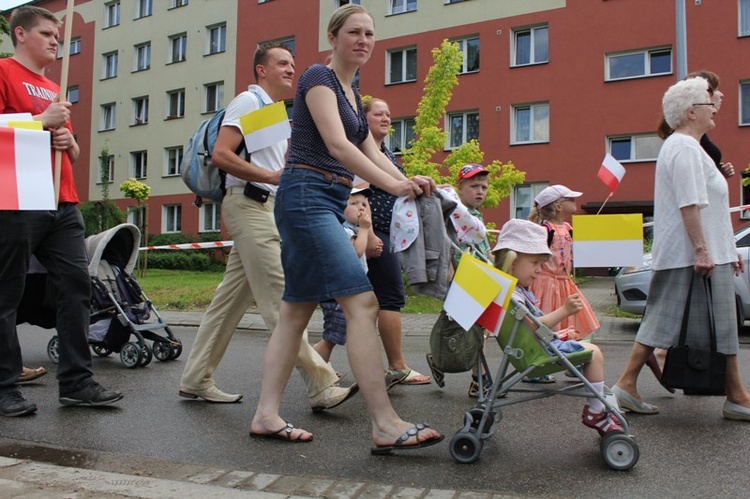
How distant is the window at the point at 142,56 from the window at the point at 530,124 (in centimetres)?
2226

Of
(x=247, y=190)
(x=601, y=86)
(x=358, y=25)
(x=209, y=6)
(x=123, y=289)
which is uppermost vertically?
(x=209, y=6)

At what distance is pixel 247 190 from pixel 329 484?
2036 millimetres

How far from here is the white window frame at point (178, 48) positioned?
3838 cm

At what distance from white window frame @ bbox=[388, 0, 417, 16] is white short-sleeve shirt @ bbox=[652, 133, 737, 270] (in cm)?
2685

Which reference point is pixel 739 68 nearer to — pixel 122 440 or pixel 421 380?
pixel 421 380

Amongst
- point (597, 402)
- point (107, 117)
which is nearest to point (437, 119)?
point (597, 402)

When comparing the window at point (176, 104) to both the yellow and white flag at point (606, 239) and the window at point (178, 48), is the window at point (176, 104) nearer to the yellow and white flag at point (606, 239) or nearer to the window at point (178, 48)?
the window at point (178, 48)

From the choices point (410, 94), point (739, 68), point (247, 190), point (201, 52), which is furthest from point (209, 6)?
point (247, 190)

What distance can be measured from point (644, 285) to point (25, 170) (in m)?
8.06

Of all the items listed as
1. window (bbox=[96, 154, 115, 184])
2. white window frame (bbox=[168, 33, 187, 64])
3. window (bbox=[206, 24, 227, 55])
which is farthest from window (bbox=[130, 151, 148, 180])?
window (bbox=[206, 24, 227, 55])

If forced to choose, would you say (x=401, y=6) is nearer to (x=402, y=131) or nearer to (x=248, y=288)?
(x=402, y=131)

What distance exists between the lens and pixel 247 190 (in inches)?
174

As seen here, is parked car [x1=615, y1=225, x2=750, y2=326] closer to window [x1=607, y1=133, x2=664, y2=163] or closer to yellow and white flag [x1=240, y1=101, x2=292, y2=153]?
yellow and white flag [x1=240, y1=101, x2=292, y2=153]

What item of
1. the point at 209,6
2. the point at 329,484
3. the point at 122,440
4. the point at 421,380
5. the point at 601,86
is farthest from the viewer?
the point at 209,6
